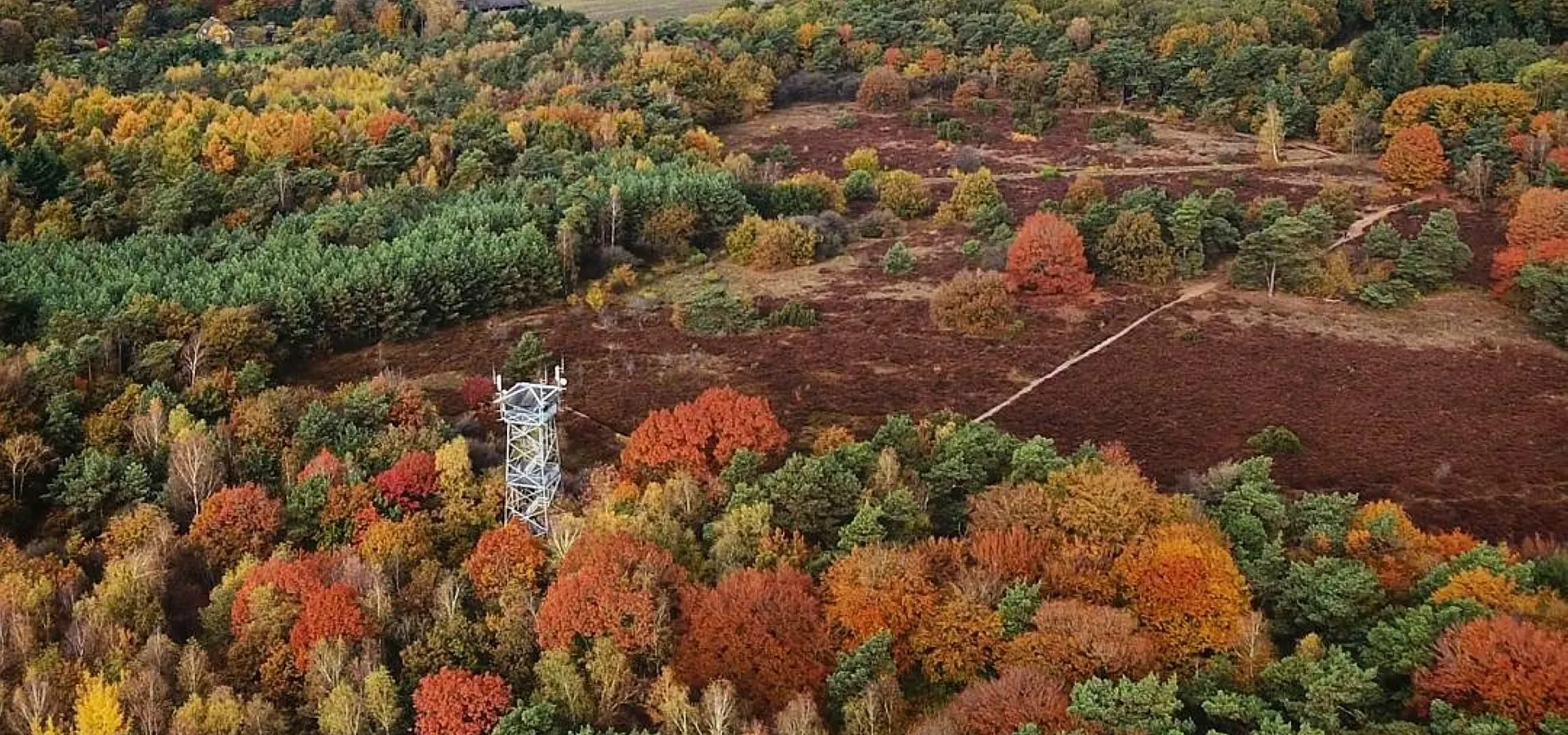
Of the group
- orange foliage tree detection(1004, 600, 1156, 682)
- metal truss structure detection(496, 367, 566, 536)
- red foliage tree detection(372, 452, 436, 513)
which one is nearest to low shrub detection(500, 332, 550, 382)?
red foliage tree detection(372, 452, 436, 513)

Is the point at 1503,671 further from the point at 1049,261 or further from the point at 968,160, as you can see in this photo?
the point at 968,160

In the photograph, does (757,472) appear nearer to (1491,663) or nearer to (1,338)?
(1491,663)

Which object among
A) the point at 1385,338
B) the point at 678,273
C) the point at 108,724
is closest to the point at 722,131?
the point at 678,273

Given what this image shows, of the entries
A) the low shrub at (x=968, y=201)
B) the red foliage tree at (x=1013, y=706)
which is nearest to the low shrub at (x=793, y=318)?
the low shrub at (x=968, y=201)

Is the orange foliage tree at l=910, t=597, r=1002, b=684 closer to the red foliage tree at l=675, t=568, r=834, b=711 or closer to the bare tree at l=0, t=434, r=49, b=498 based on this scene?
the red foliage tree at l=675, t=568, r=834, b=711

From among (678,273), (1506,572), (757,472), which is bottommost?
(678,273)

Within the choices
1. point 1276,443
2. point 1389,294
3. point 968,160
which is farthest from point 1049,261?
point 968,160

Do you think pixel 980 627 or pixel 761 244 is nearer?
pixel 980 627

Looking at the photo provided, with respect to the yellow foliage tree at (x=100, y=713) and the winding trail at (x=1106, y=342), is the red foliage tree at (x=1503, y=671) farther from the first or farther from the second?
the yellow foliage tree at (x=100, y=713)
